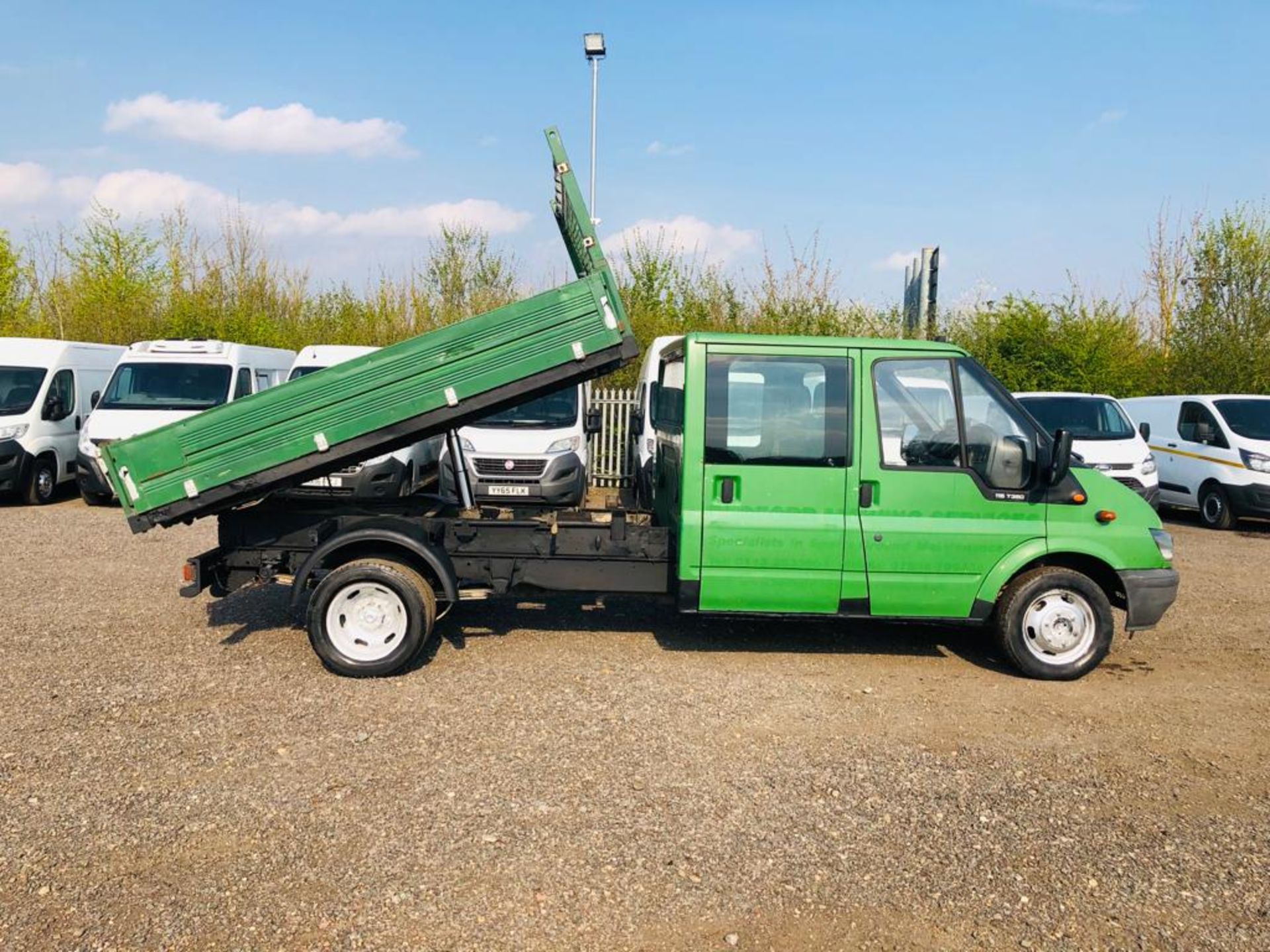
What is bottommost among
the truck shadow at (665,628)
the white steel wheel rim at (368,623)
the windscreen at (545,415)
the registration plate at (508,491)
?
the truck shadow at (665,628)

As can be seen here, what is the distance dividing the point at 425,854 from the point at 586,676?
7.85 feet

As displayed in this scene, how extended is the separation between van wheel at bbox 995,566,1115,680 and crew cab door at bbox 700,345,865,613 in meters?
1.11

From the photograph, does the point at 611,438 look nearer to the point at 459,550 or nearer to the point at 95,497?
the point at 95,497

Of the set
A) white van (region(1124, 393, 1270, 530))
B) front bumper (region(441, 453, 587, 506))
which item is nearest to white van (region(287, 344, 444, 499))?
front bumper (region(441, 453, 587, 506))

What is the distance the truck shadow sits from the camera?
711 centimetres

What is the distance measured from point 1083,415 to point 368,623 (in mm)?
Answer: 11257

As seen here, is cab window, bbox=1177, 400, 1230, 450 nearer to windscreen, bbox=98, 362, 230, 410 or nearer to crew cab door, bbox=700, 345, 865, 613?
crew cab door, bbox=700, 345, 865, 613

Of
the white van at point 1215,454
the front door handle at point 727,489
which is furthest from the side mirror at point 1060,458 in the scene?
the white van at point 1215,454

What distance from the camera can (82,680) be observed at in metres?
6.09

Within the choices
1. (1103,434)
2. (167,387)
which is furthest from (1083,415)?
(167,387)

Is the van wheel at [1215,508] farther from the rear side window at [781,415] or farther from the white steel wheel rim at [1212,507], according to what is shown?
the rear side window at [781,415]

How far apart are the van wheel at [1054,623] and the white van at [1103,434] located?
271 inches

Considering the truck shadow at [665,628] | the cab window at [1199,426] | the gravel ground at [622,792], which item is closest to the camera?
the gravel ground at [622,792]

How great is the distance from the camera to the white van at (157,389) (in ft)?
44.1
